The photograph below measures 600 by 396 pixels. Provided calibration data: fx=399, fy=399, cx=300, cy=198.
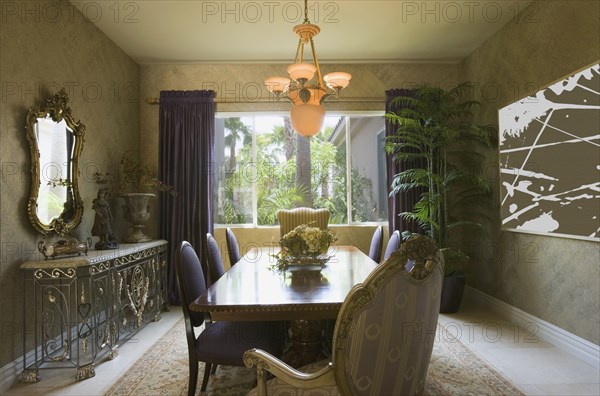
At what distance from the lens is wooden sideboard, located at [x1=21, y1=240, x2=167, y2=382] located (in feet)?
8.77

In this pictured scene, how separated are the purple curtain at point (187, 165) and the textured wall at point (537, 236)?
3.07m

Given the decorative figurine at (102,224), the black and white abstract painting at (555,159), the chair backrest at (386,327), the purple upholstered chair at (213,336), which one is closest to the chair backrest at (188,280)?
the purple upholstered chair at (213,336)

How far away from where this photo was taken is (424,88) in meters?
4.05

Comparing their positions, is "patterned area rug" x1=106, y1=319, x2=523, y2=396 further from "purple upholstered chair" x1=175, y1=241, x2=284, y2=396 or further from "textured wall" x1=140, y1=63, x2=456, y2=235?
"textured wall" x1=140, y1=63, x2=456, y2=235

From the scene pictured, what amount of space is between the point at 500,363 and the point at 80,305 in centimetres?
295

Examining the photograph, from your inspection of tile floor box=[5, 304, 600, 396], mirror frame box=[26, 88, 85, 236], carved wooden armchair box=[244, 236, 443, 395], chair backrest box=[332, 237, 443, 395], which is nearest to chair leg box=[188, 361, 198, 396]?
tile floor box=[5, 304, 600, 396]

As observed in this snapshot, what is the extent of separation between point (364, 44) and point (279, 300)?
3.35 m

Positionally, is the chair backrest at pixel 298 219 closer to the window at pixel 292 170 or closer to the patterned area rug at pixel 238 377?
the window at pixel 292 170

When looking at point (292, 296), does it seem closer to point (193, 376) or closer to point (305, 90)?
point (193, 376)

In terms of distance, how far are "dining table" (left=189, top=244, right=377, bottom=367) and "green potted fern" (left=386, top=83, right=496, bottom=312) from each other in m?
1.37

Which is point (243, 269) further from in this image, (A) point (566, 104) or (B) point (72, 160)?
(A) point (566, 104)

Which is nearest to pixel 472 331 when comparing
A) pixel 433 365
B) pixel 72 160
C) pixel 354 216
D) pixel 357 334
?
pixel 433 365

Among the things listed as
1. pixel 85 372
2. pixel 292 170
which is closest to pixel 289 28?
pixel 292 170

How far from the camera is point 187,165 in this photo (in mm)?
4602
